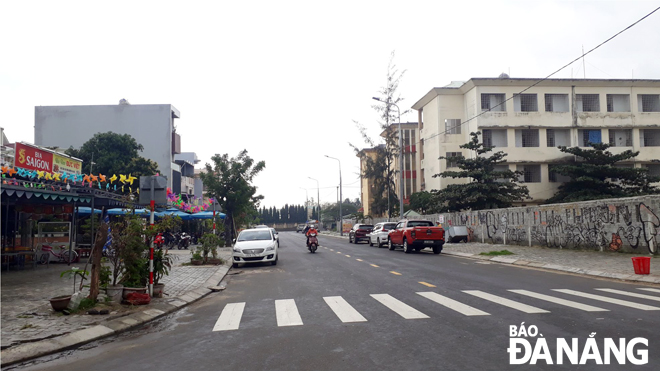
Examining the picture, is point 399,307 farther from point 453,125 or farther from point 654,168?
point 654,168

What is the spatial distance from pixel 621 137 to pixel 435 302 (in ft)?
153

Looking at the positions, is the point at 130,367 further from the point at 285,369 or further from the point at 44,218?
the point at 44,218

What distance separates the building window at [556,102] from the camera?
4650cm

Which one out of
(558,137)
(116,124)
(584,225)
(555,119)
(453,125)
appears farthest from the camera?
(116,124)

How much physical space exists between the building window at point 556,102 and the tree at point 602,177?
718 cm

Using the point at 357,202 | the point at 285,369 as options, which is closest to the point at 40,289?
the point at 285,369

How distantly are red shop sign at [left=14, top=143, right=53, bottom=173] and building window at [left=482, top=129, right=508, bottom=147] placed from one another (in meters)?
37.5

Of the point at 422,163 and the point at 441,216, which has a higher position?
the point at 422,163

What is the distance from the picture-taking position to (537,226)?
24734 mm

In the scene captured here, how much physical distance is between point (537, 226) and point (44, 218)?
2402cm

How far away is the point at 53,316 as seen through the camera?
28.7 ft

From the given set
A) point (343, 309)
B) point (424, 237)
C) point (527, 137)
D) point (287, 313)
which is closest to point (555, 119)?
point (527, 137)

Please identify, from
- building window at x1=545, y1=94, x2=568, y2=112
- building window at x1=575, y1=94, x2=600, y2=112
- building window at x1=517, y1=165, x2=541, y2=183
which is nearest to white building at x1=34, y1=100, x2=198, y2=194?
building window at x1=517, y1=165, x2=541, y2=183

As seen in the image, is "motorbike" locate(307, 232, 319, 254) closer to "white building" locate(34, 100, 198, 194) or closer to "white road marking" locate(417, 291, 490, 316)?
"white road marking" locate(417, 291, 490, 316)
